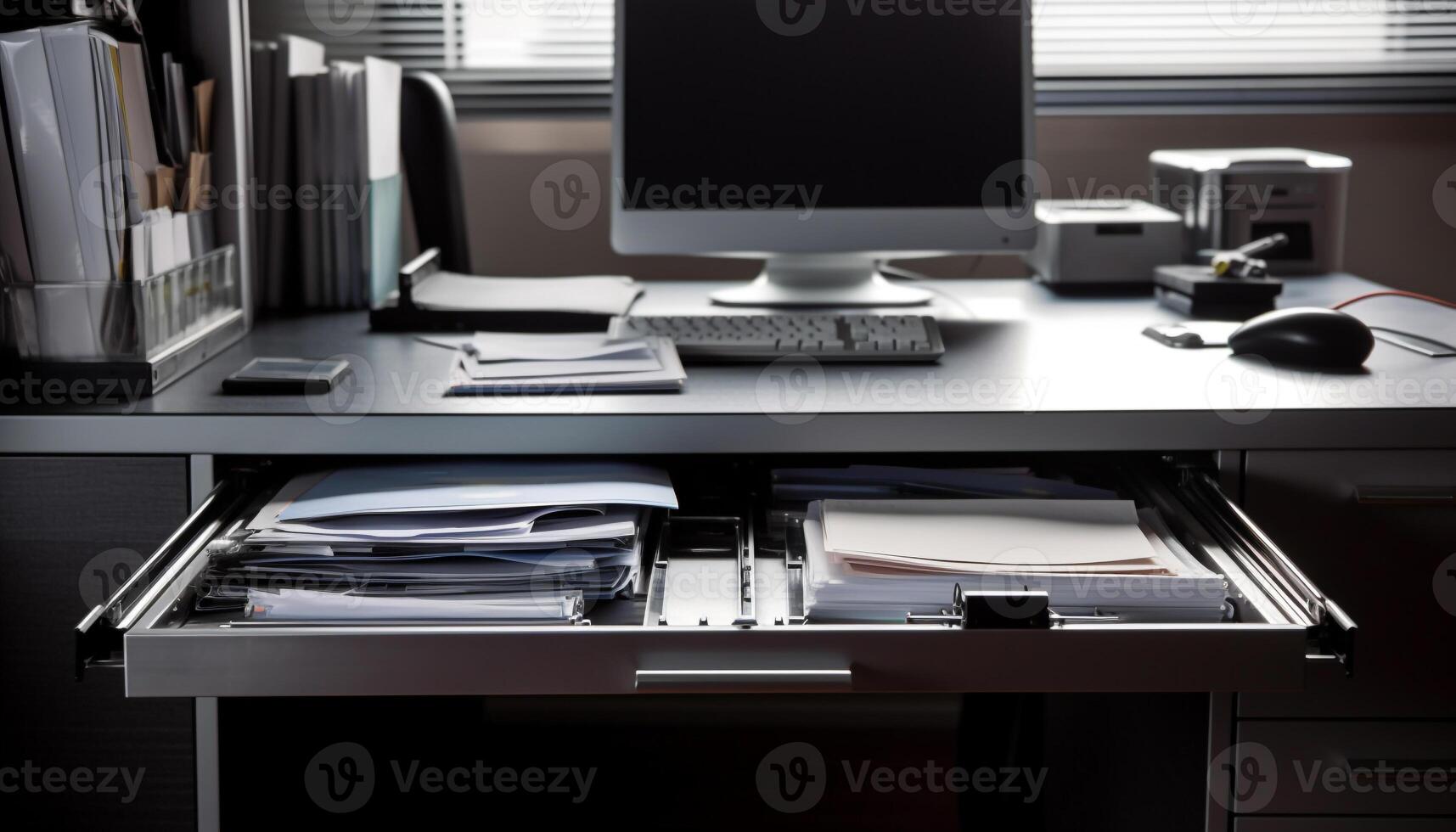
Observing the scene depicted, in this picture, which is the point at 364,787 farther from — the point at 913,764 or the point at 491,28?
the point at 491,28

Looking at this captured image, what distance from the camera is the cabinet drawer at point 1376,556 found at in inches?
37.4

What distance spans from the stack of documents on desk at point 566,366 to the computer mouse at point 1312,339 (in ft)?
1.74

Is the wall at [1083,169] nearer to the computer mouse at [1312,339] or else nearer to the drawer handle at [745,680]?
the computer mouse at [1312,339]

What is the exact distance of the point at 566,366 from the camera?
41.6 inches

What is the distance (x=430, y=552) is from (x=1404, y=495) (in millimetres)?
753

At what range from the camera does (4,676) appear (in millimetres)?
960

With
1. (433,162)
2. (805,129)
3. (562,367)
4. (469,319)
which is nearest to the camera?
(562,367)

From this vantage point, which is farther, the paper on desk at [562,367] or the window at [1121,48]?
the window at [1121,48]

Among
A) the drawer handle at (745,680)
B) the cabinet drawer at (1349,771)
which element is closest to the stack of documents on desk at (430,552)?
the drawer handle at (745,680)

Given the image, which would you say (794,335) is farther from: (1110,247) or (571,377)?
(1110,247)

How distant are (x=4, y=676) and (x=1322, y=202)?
1596mm

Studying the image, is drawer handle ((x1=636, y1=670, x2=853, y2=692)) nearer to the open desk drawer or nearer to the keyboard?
the open desk drawer

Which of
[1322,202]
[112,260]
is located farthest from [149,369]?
[1322,202]

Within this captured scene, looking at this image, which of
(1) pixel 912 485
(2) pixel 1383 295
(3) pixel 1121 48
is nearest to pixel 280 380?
(1) pixel 912 485
